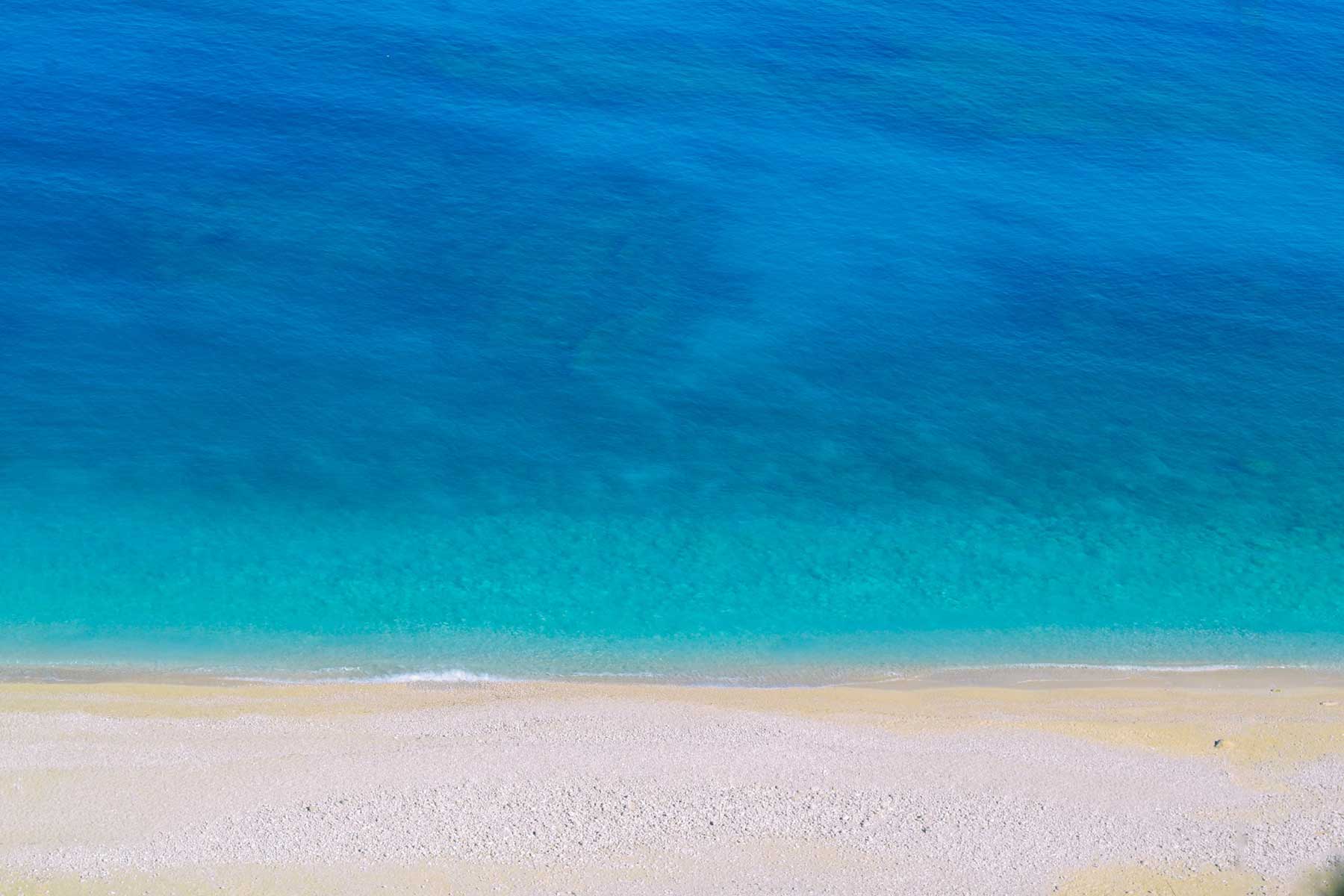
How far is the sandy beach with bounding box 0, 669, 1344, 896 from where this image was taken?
34.1 metres

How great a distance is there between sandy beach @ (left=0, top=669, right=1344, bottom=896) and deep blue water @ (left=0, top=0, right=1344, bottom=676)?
2750mm

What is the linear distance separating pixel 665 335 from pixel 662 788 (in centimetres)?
2597

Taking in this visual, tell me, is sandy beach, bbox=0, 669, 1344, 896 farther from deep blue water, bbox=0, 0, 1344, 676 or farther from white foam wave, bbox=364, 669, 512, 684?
deep blue water, bbox=0, 0, 1344, 676

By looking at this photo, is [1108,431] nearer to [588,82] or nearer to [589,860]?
[589,860]

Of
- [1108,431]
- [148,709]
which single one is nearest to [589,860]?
[148,709]

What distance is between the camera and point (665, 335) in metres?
58.2

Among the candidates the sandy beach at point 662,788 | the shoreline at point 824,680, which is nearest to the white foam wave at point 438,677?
the shoreline at point 824,680

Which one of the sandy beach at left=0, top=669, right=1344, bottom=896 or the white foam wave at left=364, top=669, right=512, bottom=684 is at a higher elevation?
the sandy beach at left=0, top=669, right=1344, bottom=896

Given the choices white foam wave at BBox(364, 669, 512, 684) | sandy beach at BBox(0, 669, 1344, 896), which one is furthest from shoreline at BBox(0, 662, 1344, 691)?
sandy beach at BBox(0, 669, 1344, 896)

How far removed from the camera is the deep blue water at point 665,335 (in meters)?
45.4

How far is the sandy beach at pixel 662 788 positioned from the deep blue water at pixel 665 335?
2.75m

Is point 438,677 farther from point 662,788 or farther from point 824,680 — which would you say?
point 824,680

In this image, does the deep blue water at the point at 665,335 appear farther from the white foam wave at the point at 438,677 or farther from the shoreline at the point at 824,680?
the shoreline at the point at 824,680

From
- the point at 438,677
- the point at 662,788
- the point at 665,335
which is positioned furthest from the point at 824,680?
the point at 665,335
